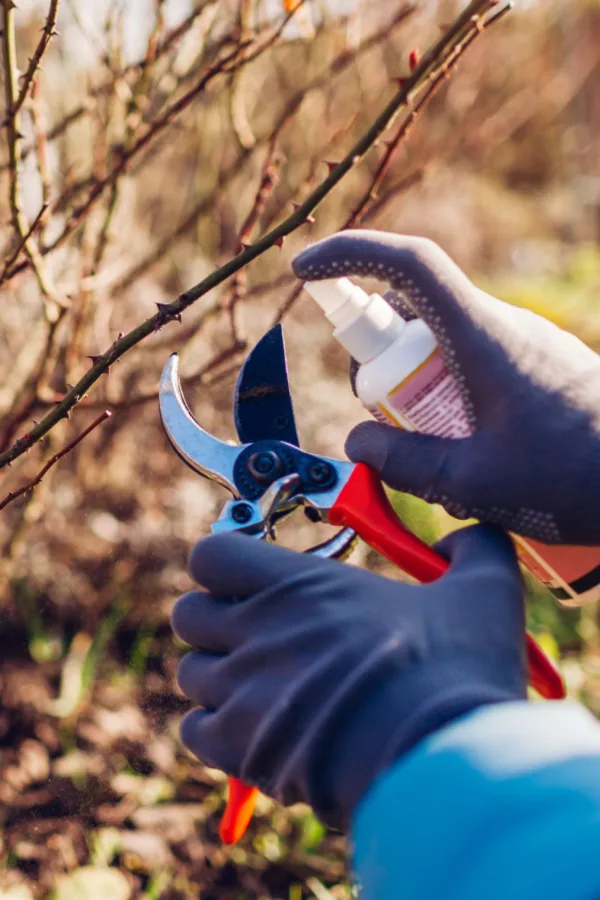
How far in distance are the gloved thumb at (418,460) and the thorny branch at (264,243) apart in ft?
0.97

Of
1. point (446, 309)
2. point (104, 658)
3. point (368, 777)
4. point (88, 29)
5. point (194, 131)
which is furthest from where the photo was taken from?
point (194, 131)

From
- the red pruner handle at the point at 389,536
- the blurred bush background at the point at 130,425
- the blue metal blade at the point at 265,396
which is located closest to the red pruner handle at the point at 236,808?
the red pruner handle at the point at 389,536

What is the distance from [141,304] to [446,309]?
1.99 m

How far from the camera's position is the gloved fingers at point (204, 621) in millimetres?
891

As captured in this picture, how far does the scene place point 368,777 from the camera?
77 cm

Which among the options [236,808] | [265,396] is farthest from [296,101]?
[236,808]

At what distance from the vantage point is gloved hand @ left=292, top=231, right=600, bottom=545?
0.88m

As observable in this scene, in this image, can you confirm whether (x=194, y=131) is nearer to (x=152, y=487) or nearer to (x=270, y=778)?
(x=152, y=487)

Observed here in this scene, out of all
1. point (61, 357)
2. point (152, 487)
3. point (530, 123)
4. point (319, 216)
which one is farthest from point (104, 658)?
point (530, 123)

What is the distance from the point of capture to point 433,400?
935 millimetres

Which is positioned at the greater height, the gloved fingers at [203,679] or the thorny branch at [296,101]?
the thorny branch at [296,101]

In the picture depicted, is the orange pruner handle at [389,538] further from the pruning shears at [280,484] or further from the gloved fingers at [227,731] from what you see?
the gloved fingers at [227,731]

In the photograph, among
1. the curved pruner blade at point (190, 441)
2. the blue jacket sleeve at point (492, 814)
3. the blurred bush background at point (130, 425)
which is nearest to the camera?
the blue jacket sleeve at point (492, 814)

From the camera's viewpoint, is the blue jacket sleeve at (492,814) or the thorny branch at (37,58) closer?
the blue jacket sleeve at (492,814)
